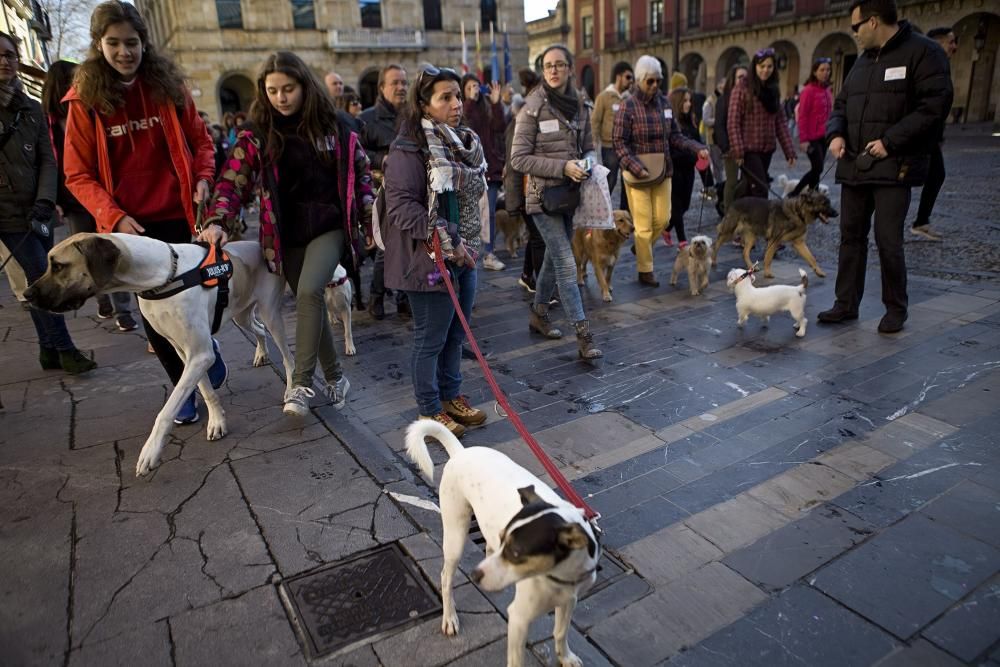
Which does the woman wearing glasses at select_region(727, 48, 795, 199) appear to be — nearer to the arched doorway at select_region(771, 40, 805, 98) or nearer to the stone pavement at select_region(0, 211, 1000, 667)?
the stone pavement at select_region(0, 211, 1000, 667)

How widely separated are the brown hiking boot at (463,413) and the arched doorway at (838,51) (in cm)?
3456

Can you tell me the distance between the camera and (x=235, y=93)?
37.6 meters

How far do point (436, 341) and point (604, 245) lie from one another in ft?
10.2

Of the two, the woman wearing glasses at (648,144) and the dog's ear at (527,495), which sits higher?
the woman wearing glasses at (648,144)

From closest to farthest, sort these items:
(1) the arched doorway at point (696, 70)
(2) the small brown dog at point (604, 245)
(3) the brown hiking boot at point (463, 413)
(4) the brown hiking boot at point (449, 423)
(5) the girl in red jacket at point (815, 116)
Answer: (4) the brown hiking boot at point (449, 423) < (3) the brown hiking boot at point (463, 413) < (2) the small brown dog at point (604, 245) < (5) the girl in red jacket at point (815, 116) < (1) the arched doorway at point (696, 70)

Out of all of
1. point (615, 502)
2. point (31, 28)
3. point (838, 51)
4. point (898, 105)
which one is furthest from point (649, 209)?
point (838, 51)

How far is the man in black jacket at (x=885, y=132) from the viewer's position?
452cm

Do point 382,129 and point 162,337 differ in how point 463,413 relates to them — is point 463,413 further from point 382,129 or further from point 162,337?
point 382,129

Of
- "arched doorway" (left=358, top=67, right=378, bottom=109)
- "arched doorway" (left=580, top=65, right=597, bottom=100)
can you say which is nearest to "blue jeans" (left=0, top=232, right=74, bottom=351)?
"arched doorway" (left=358, top=67, right=378, bottom=109)

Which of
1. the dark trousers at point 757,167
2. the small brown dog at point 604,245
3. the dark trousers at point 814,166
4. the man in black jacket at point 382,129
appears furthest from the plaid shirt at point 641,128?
the dark trousers at point 814,166

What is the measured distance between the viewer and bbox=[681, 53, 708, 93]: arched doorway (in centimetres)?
3897

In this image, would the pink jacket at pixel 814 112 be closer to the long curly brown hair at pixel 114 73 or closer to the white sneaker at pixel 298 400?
the white sneaker at pixel 298 400

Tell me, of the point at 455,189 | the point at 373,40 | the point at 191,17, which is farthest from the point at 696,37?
the point at 455,189

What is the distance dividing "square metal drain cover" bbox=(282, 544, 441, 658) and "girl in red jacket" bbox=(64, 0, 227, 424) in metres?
2.01
